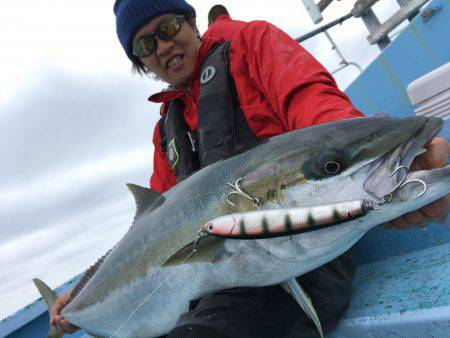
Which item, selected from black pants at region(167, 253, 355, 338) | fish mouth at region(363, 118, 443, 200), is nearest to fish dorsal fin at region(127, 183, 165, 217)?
black pants at region(167, 253, 355, 338)

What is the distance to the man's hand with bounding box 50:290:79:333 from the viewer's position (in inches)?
116

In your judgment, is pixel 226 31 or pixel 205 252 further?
pixel 226 31

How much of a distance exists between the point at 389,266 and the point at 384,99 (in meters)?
4.88

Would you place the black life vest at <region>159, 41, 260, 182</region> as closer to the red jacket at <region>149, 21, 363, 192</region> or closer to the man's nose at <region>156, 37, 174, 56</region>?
the red jacket at <region>149, 21, 363, 192</region>

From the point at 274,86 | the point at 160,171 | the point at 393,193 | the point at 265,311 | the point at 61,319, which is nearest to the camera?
the point at 393,193

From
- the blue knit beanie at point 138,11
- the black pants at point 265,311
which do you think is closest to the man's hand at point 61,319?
the black pants at point 265,311

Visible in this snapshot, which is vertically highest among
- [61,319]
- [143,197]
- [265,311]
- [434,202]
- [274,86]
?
[274,86]

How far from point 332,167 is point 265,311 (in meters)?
0.77

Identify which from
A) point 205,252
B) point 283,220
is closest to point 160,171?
point 205,252

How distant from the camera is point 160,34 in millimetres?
3117

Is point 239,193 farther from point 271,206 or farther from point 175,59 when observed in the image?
point 175,59

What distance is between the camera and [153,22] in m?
3.17

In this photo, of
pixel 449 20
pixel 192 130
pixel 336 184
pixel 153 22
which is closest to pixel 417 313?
pixel 336 184

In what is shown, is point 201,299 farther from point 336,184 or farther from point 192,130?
point 192,130
